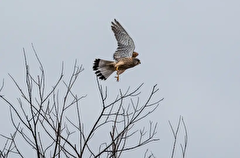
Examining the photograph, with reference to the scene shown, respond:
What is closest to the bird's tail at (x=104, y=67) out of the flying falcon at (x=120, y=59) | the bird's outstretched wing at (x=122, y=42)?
the flying falcon at (x=120, y=59)

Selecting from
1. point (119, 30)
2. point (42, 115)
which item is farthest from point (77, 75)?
point (119, 30)

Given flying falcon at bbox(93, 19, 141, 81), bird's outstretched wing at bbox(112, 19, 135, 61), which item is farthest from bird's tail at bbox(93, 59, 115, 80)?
bird's outstretched wing at bbox(112, 19, 135, 61)

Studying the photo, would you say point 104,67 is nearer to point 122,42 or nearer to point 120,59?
point 120,59

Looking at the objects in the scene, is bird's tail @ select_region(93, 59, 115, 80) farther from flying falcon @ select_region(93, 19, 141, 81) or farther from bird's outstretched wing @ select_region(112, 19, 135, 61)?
bird's outstretched wing @ select_region(112, 19, 135, 61)

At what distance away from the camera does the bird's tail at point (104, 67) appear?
29.7 ft

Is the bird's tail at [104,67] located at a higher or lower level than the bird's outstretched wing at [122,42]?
lower

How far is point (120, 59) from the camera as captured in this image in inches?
375

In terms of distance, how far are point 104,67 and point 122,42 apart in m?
1.12

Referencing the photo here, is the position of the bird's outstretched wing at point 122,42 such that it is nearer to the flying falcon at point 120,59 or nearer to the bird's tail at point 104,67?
the flying falcon at point 120,59

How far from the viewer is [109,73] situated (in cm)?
911

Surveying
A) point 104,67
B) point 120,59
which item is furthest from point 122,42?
point 104,67

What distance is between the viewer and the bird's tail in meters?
9.05

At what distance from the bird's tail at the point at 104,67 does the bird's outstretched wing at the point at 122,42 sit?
547 mm

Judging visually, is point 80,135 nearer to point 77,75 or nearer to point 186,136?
point 77,75
